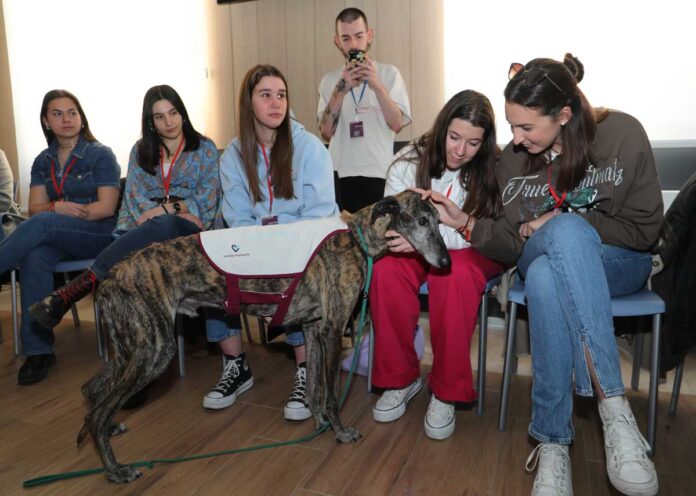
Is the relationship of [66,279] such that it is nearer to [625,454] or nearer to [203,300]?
[203,300]

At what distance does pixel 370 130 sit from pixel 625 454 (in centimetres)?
253

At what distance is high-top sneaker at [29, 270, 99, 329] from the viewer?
2.12 meters

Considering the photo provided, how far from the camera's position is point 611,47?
3914mm

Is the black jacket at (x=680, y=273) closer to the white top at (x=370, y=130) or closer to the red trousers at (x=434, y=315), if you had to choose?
the red trousers at (x=434, y=315)

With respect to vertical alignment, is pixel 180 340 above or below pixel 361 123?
below

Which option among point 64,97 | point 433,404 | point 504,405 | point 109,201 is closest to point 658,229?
point 504,405

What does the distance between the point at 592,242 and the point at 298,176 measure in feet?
4.70

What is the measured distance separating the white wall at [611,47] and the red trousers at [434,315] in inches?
91.8

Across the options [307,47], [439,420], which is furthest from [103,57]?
[439,420]

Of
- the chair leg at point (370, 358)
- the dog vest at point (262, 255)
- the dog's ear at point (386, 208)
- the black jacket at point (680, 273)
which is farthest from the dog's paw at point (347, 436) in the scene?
the black jacket at point (680, 273)

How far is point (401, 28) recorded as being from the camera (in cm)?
447

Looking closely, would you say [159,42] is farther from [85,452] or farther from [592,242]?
[592,242]

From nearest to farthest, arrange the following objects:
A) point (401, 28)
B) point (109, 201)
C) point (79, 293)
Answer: point (79, 293) → point (109, 201) → point (401, 28)

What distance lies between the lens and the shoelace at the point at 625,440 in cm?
165
